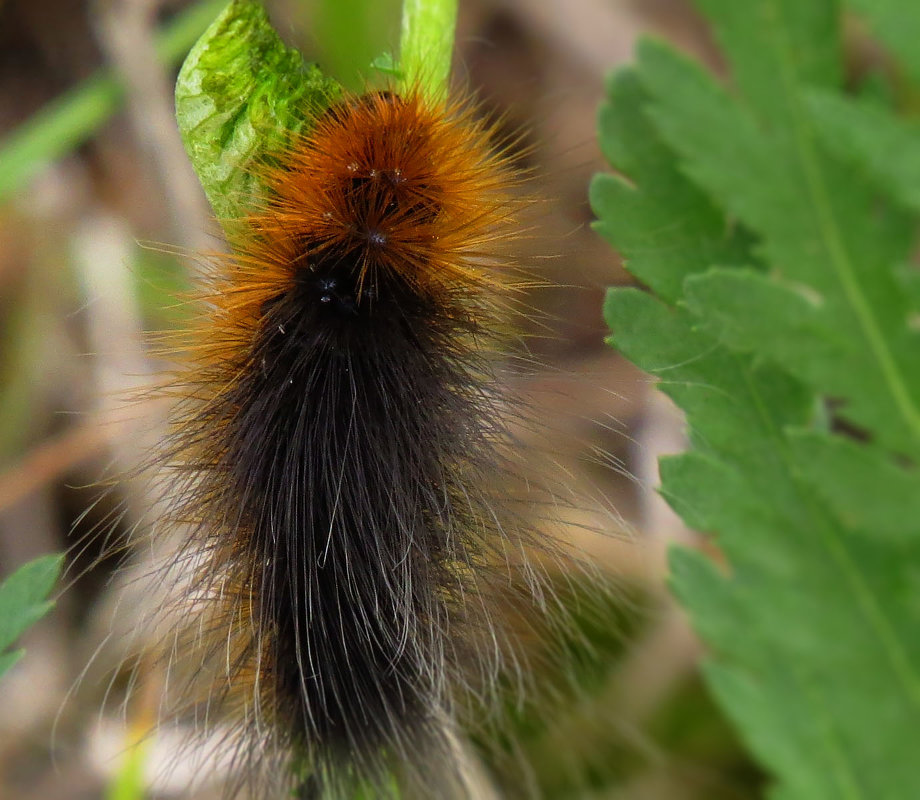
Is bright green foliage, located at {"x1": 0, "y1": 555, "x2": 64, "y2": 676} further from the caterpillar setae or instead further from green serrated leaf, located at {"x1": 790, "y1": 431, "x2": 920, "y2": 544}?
green serrated leaf, located at {"x1": 790, "y1": 431, "x2": 920, "y2": 544}

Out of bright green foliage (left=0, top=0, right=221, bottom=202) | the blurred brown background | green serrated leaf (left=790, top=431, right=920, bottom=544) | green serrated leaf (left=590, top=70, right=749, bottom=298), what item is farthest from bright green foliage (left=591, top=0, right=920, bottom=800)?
bright green foliage (left=0, top=0, right=221, bottom=202)

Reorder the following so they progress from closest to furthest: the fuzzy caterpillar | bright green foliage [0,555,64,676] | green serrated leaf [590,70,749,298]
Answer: green serrated leaf [590,70,749,298] → bright green foliage [0,555,64,676] → the fuzzy caterpillar

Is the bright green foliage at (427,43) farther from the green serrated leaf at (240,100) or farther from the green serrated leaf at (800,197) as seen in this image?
the green serrated leaf at (800,197)

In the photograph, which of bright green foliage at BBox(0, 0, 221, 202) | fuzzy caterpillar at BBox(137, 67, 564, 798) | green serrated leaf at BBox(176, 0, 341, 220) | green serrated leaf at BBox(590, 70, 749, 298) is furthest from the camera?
bright green foliage at BBox(0, 0, 221, 202)

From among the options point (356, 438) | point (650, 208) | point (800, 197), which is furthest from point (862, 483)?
point (356, 438)

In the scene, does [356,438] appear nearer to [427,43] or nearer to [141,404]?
[427,43]

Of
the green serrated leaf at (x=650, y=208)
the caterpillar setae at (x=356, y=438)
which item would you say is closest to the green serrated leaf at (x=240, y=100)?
the caterpillar setae at (x=356, y=438)
